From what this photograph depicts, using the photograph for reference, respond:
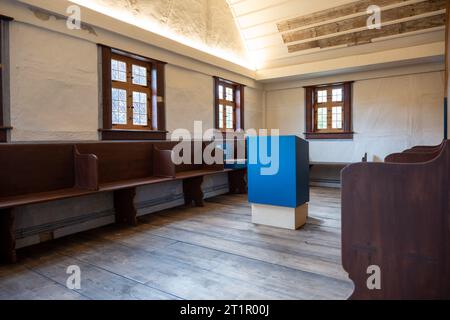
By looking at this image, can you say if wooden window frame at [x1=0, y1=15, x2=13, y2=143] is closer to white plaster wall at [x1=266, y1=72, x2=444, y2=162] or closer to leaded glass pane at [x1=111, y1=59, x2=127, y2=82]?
leaded glass pane at [x1=111, y1=59, x2=127, y2=82]

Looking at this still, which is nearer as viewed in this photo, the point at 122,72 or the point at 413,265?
the point at 413,265

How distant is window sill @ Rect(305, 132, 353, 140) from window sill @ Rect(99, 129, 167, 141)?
366 cm

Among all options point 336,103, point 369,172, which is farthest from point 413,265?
point 336,103

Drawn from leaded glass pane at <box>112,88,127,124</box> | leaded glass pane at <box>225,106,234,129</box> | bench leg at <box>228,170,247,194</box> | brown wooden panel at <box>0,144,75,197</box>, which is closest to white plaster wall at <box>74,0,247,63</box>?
leaded glass pane at <box>112,88,127,124</box>

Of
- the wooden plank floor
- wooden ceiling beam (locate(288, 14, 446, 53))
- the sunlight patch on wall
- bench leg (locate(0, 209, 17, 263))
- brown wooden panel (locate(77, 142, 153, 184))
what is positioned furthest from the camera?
wooden ceiling beam (locate(288, 14, 446, 53))

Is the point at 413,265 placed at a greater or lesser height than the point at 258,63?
lesser

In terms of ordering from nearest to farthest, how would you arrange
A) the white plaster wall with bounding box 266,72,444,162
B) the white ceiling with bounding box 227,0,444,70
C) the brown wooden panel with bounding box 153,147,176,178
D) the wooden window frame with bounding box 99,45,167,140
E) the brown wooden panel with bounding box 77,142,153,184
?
the brown wooden panel with bounding box 77,142,153,184 → the wooden window frame with bounding box 99,45,167,140 → the brown wooden panel with bounding box 153,147,176,178 → the white ceiling with bounding box 227,0,444,70 → the white plaster wall with bounding box 266,72,444,162

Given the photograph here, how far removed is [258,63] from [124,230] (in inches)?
196

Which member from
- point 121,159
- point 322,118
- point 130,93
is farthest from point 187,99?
point 322,118

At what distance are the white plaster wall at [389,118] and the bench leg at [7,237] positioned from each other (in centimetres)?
582

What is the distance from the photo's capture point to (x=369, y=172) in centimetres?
155

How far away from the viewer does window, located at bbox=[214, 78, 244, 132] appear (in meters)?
5.96

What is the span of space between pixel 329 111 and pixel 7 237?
6219mm
